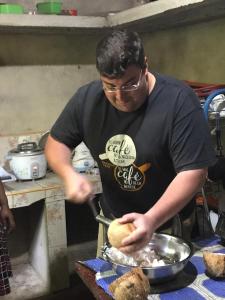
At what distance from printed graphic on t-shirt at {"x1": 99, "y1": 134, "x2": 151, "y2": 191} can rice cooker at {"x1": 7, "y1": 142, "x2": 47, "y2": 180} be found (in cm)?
97

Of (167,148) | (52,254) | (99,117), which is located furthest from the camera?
(52,254)

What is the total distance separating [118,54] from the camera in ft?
3.67

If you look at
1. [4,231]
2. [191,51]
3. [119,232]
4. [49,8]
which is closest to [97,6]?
[49,8]

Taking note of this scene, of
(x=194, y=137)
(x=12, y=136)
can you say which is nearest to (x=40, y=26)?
(x=12, y=136)

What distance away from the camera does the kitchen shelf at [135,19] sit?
1.82 meters

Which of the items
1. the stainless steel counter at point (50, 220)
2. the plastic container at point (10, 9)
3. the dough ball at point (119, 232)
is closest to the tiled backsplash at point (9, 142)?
the stainless steel counter at point (50, 220)

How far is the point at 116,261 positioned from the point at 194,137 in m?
0.43

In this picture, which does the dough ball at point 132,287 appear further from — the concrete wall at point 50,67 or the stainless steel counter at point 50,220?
the concrete wall at point 50,67

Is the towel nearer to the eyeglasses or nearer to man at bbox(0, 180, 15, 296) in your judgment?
man at bbox(0, 180, 15, 296)

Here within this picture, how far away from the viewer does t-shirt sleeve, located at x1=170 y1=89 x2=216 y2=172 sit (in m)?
1.17

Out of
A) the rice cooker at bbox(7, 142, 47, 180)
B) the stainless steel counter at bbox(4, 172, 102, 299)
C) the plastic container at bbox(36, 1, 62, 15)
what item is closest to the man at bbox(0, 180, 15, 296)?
the stainless steel counter at bbox(4, 172, 102, 299)

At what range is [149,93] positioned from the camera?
1.31 meters

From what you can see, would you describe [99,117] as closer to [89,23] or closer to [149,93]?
[149,93]

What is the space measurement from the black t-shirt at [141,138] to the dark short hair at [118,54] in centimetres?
18
